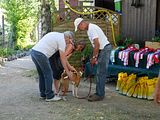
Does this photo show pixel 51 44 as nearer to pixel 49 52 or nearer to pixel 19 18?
pixel 49 52

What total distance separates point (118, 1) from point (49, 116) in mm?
5466

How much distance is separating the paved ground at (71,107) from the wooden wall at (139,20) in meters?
2.07

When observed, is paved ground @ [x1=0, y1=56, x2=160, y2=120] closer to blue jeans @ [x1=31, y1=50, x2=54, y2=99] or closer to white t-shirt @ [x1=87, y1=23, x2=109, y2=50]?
blue jeans @ [x1=31, y1=50, x2=54, y2=99]

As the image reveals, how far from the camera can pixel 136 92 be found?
25.2ft

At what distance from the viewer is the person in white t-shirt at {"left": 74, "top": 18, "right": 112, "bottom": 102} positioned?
23.5 feet

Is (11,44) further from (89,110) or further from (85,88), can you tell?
(89,110)

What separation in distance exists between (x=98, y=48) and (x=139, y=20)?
3346mm

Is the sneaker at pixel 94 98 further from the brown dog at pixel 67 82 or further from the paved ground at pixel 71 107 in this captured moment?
the brown dog at pixel 67 82

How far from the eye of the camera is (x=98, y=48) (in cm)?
722

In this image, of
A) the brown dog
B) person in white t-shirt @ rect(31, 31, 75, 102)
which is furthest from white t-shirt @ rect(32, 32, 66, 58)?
the brown dog

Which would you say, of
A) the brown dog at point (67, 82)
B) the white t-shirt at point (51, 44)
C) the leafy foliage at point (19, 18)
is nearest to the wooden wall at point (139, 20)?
the brown dog at point (67, 82)

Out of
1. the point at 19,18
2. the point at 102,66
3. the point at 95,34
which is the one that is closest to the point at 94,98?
the point at 102,66

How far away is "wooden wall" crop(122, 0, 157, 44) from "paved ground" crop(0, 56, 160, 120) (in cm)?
207

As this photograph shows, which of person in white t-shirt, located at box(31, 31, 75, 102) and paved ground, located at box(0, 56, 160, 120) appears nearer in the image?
paved ground, located at box(0, 56, 160, 120)
